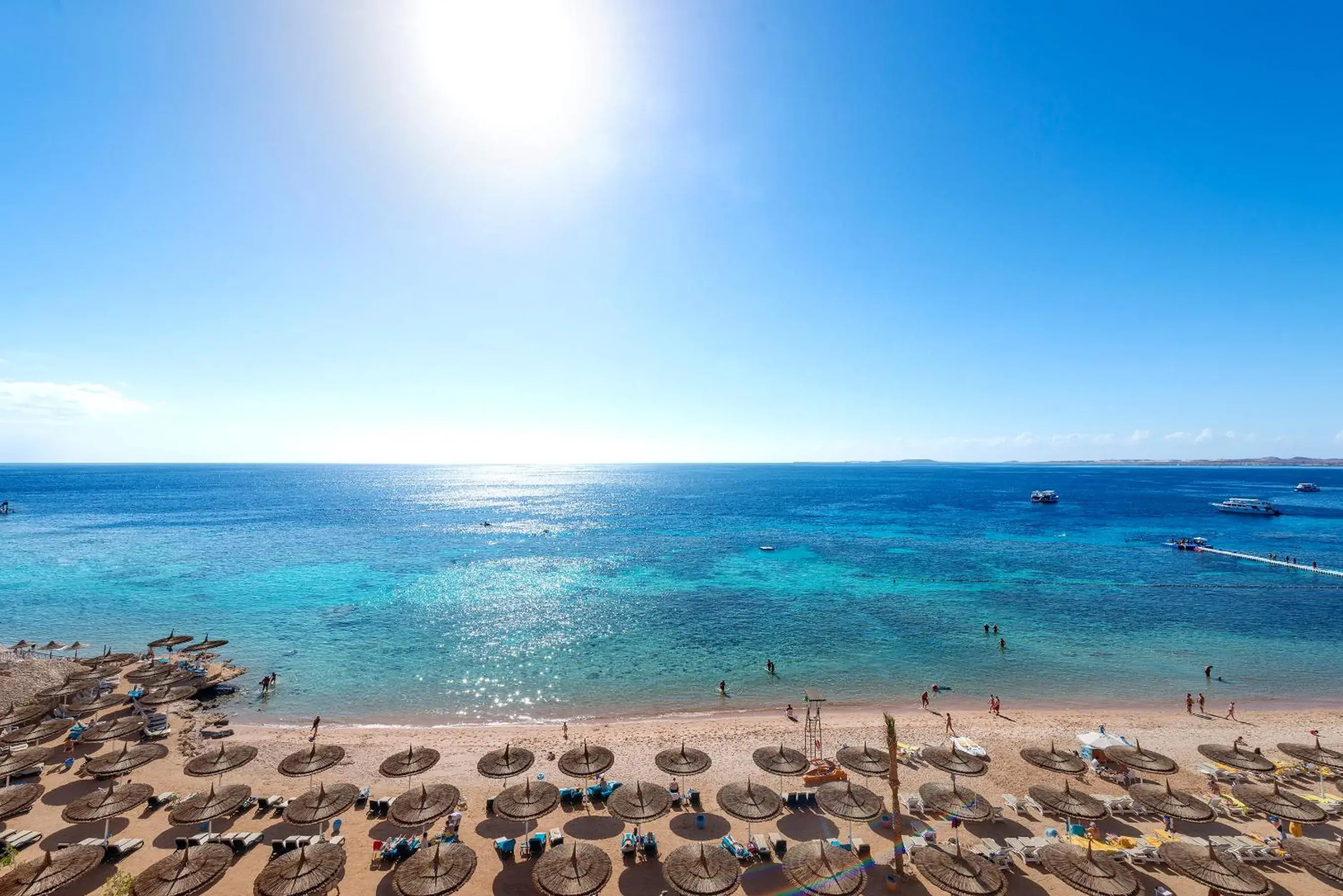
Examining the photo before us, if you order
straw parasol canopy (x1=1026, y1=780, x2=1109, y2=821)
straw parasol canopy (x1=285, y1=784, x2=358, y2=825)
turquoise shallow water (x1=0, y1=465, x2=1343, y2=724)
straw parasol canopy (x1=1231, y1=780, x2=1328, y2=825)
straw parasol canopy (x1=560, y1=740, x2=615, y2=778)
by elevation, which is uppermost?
straw parasol canopy (x1=560, y1=740, x2=615, y2=778)

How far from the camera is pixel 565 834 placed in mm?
21094

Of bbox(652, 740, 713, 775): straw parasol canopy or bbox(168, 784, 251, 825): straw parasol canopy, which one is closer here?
bbox(168, 784, 251, 825): straw parasol canopy

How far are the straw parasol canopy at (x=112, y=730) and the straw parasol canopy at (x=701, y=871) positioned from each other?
29.3m

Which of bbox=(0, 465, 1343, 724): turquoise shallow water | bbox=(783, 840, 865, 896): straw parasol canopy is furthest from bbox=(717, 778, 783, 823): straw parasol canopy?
bbox=(0, 465, 1343, 724): turquoise shallow water

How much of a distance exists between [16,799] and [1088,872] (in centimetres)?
3817

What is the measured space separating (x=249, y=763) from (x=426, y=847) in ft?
54.8

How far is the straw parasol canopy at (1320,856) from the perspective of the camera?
16828 mm

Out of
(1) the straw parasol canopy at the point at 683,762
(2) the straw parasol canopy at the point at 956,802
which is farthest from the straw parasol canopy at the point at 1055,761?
(1) the straw parasol canopy at the point at 683,762

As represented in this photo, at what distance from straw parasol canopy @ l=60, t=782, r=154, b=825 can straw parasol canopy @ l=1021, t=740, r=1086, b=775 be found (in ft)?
116

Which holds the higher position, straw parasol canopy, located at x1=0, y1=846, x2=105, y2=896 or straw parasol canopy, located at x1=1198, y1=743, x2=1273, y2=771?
straw parasol canopy, located at x1=0, y1=846, x2=105, y2=896

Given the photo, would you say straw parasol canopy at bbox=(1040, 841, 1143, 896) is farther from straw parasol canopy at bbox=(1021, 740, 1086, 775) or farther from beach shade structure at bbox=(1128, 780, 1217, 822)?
straw parasol canopy at bbox=(1021, 740, 1086, 775)

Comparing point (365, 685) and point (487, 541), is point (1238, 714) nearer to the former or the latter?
point (365, 685)

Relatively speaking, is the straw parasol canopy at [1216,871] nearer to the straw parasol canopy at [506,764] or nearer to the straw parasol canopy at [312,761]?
the straw parasol canopy at [506,764]

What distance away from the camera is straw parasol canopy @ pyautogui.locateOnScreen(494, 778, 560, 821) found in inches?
744
